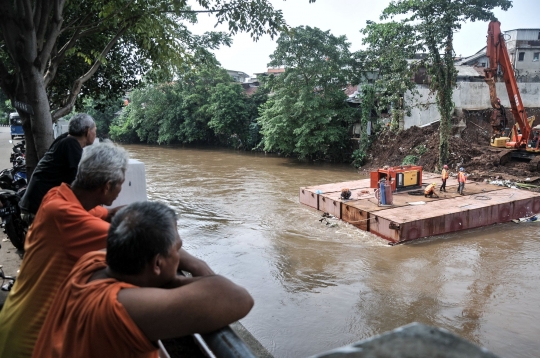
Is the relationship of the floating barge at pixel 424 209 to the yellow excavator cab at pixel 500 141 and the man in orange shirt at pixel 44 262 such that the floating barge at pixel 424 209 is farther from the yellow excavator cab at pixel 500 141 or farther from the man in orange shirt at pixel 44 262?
the man in orange shirt at pixel 44 262

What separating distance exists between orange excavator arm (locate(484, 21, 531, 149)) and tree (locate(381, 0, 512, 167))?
116 cm

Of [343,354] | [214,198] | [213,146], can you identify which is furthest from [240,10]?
[213,146]

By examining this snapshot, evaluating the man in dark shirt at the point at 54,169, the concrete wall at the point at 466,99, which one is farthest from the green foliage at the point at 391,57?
the man in dark shirt at the point at 54,169

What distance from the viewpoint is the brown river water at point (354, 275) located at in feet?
22.8

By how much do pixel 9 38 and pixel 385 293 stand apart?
7322 mm

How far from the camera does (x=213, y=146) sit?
115 feet

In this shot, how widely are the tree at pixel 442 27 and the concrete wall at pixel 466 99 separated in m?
3.17

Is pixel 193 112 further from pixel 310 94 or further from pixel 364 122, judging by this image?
pixel 364 122

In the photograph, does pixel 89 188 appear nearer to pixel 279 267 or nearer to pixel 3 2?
pixel 3 2

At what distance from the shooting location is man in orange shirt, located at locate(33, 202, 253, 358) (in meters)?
1.24

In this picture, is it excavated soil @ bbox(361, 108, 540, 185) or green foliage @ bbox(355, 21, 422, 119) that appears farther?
green foliage @ bbox(355, 21, 422, 119)

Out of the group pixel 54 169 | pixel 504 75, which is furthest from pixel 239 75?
pixel 54 169

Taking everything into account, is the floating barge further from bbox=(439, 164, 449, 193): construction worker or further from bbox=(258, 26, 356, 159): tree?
bbox=(258, 26, 356, 159): tree

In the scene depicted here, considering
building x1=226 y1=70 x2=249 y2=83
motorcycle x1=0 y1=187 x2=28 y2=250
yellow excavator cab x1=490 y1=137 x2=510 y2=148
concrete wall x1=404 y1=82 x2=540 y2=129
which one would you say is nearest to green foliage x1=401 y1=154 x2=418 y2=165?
concrete wall x1=404 y1=82 x2=540 y2=129
